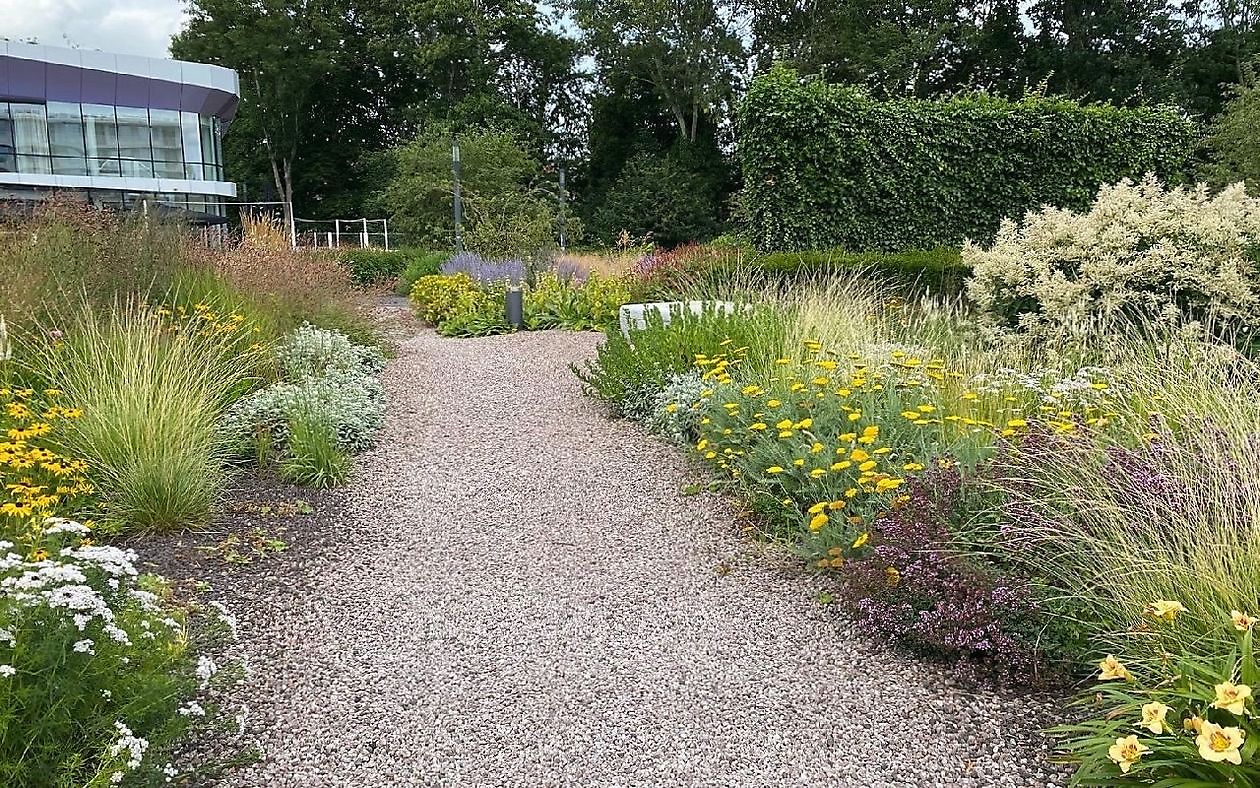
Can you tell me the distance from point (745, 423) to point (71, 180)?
24596mm

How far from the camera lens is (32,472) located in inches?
137

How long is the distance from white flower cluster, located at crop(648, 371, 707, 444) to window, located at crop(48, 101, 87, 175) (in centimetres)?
2387

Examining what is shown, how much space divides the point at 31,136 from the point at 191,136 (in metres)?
3.79

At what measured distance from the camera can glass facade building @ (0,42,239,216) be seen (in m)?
22.9

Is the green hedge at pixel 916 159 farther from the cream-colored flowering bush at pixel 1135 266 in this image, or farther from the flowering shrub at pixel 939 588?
the flowering shrub at pixel 939 588

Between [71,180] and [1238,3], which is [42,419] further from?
[1238,3]

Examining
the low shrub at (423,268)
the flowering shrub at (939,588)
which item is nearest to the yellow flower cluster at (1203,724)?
the flowering shrub at (939,588)

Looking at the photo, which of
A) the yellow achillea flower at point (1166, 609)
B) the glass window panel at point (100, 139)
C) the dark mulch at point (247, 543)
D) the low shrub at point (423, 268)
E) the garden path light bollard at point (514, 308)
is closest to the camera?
the yellow achillea flower at point (1166, 609)

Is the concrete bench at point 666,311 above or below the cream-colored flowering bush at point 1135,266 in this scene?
below

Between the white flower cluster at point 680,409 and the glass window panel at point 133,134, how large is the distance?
78.2 feet

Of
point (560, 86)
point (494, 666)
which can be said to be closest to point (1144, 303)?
point (494, 666)

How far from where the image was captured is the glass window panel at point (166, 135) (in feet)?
81.1

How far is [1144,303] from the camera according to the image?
6.29 m

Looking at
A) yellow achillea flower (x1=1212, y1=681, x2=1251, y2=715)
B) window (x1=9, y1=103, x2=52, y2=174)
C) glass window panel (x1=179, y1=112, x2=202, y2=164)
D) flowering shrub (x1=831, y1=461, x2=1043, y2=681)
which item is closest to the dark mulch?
flowering shrub (x1=831, y1=461, x2=1043, y2=681)
